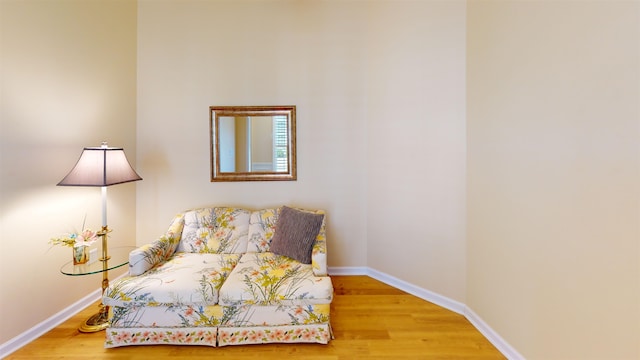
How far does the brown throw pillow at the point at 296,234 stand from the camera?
95.9 inches

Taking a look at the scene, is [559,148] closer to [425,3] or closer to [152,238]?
[425,3]

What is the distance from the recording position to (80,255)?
2205 millimetres

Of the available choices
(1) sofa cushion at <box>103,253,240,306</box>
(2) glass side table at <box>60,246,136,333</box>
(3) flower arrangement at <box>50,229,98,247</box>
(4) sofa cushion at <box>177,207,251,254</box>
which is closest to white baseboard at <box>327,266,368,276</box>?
(4) sofa cushion at <box>177,207,251,254</box>

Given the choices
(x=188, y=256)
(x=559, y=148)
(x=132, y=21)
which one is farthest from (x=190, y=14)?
(x=559, y=148)

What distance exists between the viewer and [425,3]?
8.28 feet

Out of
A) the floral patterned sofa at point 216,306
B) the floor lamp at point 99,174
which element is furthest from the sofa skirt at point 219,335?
the floor lamp at point 99,174

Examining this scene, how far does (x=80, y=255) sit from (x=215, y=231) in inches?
38.9

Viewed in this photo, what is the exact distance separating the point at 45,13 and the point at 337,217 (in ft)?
9.56

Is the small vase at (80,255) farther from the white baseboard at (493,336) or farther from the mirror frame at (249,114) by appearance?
the white baseboard at (493,336)

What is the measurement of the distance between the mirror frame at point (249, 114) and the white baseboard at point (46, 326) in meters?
1.48

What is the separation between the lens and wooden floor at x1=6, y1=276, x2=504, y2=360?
1904 millimetres

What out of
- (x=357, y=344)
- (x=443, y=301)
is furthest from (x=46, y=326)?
(x=443, y=301)

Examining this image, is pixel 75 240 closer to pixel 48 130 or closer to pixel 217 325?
pixel 48 130

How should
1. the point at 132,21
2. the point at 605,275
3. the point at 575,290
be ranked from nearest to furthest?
the point at 605,275, the point at 575,290, the point at 132,21
